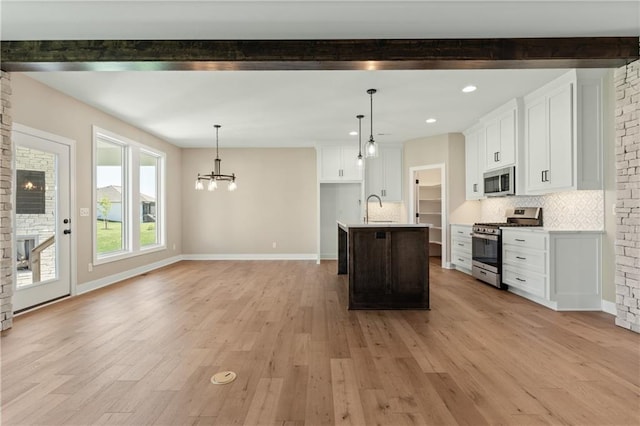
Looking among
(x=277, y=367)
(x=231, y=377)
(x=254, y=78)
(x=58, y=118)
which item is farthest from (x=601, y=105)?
(x=58, y=118)

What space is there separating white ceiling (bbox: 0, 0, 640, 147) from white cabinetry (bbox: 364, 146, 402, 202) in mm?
723

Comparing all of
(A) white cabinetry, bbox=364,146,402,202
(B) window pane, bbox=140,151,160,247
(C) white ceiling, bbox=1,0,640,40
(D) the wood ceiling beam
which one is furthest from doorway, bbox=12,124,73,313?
(A) white cabinetry, bbox=364,146,402,202

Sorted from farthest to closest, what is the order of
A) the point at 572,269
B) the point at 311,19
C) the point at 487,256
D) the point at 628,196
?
the point at 487,256
the point at 572,269
the point at 628,196
the point at 311,19

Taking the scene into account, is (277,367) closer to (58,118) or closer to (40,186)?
(40,186)

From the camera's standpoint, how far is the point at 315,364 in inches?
94.4

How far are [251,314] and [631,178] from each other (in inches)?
164

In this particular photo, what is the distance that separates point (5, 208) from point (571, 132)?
20.4 ft

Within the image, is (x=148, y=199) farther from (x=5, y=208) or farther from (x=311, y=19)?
(x=311, y=19)

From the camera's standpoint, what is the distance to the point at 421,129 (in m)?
6.17

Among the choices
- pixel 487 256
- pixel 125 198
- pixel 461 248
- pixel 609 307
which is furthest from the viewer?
pixel 461 248

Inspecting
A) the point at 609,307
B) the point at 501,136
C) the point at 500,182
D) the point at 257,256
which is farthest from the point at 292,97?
the point at 609,307

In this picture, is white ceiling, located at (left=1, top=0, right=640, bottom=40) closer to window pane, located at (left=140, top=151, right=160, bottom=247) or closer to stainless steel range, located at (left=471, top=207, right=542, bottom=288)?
stainless steel range, located at (left=471, top=207, right=542, bottom=288)

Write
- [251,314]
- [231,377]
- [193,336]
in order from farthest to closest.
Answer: [251,314] → [193,336] → [231,377]

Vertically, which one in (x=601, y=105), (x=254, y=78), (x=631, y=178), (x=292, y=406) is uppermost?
(x=254, y=78)
